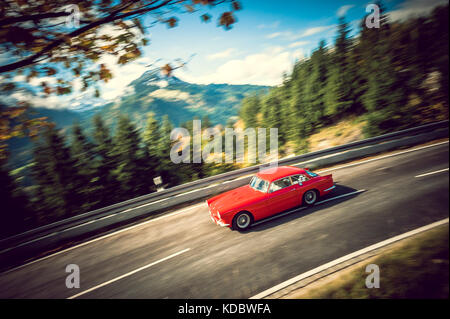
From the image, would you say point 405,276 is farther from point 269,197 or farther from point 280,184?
point 280,184

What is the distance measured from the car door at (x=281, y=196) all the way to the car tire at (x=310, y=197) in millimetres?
365

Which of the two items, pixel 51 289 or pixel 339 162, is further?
pixel 339 162

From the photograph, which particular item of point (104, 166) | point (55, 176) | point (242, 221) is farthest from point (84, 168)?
point (242, 221)

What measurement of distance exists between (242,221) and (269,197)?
1.11 meters

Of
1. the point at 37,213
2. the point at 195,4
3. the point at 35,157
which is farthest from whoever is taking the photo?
the point at 35,157

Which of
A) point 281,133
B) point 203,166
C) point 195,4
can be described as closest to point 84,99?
point 195,4

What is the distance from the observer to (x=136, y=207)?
8812mm

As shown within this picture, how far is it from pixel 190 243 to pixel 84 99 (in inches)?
189

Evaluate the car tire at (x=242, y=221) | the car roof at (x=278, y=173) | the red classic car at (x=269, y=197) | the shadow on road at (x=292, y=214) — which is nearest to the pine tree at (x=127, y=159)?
the red classic car at (x=269, y=197)

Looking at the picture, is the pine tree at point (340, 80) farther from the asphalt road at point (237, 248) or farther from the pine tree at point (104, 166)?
the pine tree at point (104, 166)

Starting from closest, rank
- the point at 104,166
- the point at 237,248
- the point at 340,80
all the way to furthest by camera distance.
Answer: the point at 237,248 < the point at 104,166 < the point at 340,80

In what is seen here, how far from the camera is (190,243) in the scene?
6152mm

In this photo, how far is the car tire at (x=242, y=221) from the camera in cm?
612

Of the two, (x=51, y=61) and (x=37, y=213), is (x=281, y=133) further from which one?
(x=51, y=61)
